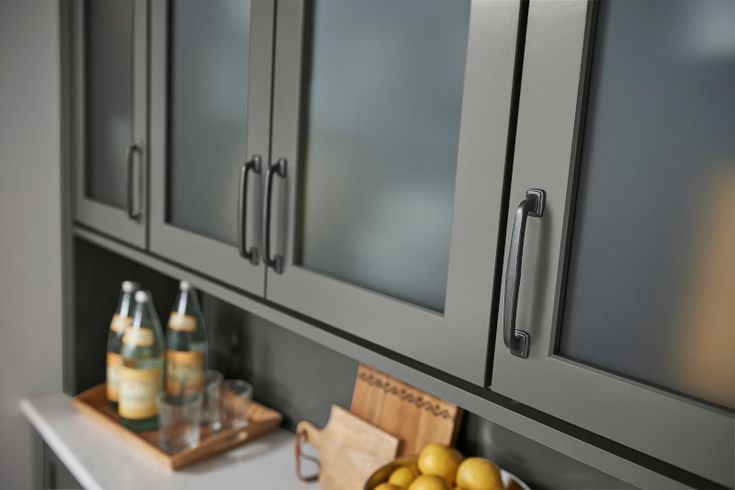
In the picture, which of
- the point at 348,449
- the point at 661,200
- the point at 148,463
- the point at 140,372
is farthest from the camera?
the point at 140,372

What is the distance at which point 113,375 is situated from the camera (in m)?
1.75

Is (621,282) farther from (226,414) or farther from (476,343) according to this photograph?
(226,414)

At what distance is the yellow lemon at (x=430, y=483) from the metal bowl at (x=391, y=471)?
0.09m

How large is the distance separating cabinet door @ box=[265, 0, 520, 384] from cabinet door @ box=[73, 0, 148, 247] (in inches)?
18.8

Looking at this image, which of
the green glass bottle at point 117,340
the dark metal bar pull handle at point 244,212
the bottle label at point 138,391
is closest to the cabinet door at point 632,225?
the dark metal bar pull handle at point 244,212

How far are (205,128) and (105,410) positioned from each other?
88cm

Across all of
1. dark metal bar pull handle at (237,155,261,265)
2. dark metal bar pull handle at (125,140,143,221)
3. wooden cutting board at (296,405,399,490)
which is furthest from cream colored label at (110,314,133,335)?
dark metal bar pull handle at (237,155,261,265)

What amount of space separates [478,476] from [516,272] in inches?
17.5

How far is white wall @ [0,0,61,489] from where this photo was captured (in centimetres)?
173

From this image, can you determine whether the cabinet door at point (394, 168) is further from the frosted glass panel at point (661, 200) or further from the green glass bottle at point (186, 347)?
the green glass bottle at point (186, 347)

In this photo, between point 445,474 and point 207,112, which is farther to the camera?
point 207,112

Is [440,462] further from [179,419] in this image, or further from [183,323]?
[183,323]

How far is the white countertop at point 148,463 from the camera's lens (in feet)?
4.77

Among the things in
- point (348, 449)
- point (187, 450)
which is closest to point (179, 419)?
point (187, 450)
